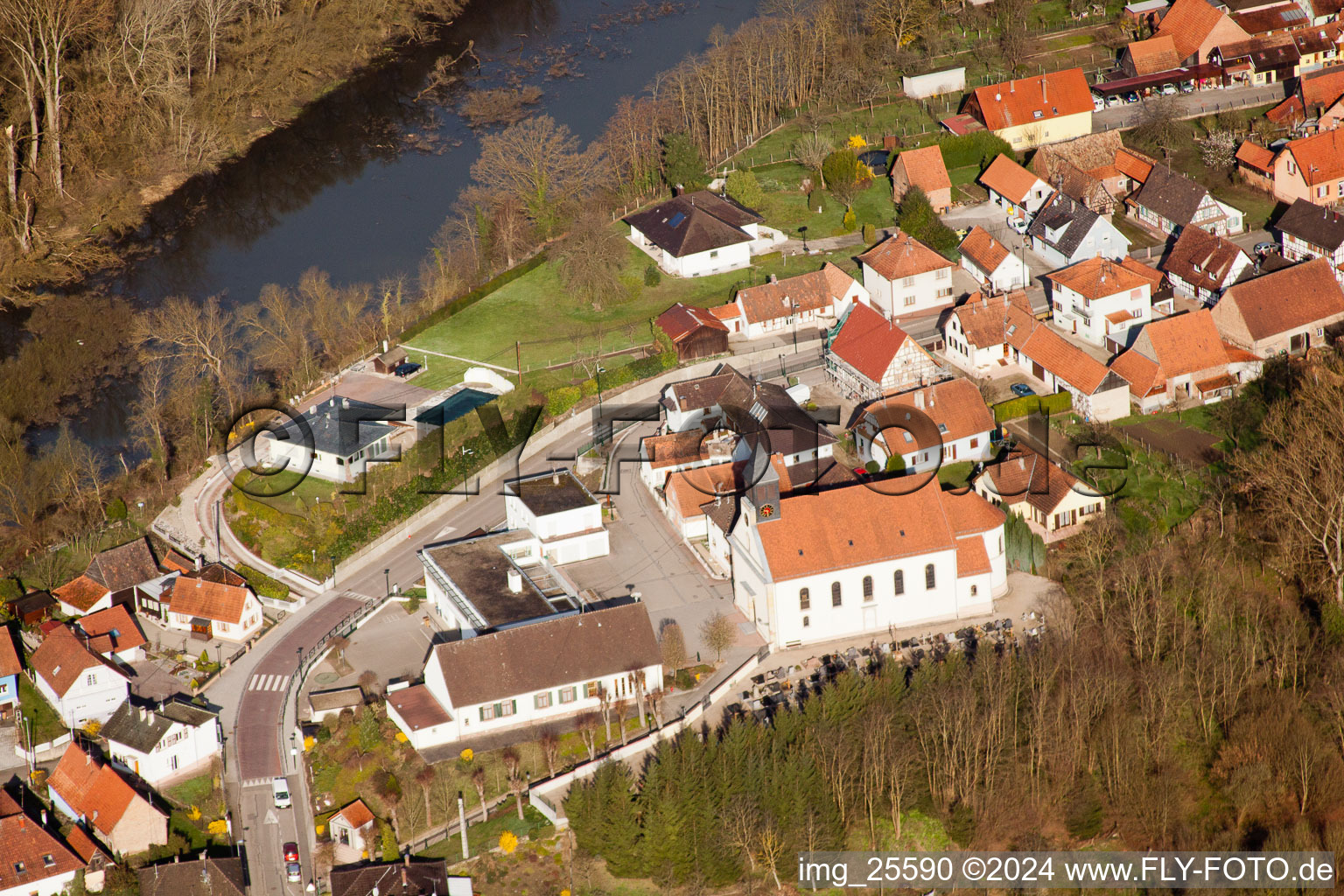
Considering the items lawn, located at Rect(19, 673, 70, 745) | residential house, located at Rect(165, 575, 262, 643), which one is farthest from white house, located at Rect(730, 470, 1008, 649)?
lawn, located at Rect(19, 673, 70, 745)

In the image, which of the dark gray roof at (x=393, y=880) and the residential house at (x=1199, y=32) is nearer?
the dark gray roof at (x=393, y=880)

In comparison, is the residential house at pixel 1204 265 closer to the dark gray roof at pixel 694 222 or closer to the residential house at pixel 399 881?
the dark gray roof at pixel 694 222

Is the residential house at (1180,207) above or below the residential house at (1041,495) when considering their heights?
above

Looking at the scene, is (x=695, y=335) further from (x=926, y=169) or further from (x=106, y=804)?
(x=106, y=804)

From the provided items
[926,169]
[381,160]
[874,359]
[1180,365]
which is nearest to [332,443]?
[874,359]

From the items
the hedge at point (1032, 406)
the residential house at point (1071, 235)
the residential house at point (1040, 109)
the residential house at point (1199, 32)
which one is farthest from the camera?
the residential house at point (1199, 32)

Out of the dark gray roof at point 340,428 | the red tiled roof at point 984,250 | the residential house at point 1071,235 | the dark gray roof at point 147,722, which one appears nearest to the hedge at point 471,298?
the dark gray roof at point 340,428

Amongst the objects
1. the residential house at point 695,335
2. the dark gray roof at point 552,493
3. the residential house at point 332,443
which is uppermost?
the residential house at point 695,335

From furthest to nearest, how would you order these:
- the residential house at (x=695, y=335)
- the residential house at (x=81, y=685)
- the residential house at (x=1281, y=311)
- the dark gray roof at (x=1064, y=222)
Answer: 1. the dark gray roof at (x=1064, y=222)
2. the residential house at (x=695, y=335)
3. the residential house at (x=1281, y=311)
4. the residential house at (x=81, y=685)
